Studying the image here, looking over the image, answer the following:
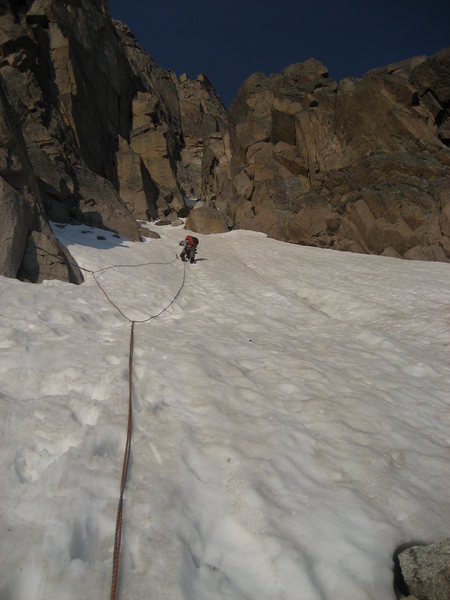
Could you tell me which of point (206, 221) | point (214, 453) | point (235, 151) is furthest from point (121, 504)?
point (235, 151)

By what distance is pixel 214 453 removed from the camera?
3.57m

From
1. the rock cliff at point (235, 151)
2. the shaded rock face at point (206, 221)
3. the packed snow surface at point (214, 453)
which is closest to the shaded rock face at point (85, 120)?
the rock cliff at point (235, 151)

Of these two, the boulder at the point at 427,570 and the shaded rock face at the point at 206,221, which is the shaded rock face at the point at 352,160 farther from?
the boulder at the point at 427,570

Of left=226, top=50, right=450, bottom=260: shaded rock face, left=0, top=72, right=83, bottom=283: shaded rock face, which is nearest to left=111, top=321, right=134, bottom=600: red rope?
left=0, top=72, right=83, bottom=283: shaded rock face

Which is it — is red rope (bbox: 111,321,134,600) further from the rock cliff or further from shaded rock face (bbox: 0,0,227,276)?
shaded rock face (bbox: 0,0,227,276)

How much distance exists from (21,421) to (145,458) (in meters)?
1.38

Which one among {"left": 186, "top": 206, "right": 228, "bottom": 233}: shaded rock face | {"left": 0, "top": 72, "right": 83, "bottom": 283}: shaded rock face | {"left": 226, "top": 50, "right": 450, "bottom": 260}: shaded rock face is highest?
{"left": 226, "top": 50, "right": 450, "bottom": 260}: shaded rock face

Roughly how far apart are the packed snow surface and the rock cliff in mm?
4452

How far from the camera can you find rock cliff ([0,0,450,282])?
17547 mm

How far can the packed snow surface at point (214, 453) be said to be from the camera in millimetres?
2387

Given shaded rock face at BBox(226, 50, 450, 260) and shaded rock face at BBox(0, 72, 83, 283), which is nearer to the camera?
shaded rock face at BBox(0, 72, 83, 283)

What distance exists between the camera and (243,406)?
14.8 ft

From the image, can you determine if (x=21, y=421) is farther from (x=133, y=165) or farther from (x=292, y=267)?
(x=133, y=165)

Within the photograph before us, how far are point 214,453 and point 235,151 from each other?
36032 millimetres
